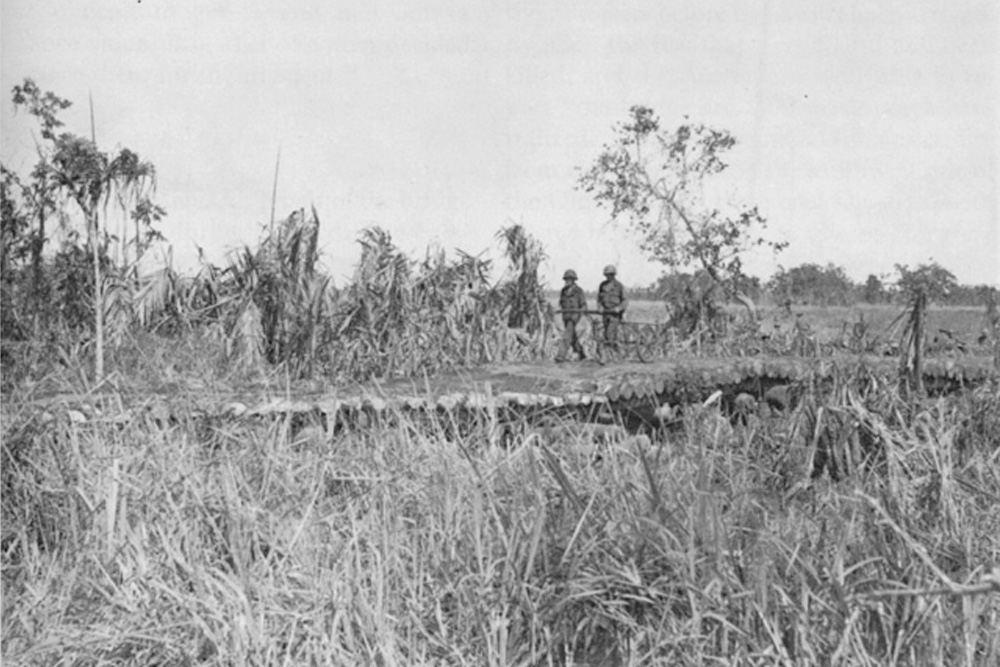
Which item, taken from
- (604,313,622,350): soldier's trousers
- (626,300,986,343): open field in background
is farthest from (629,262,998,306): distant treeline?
(604,313,622,350): soldier's trousers

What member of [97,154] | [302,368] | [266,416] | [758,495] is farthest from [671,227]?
[758,495]

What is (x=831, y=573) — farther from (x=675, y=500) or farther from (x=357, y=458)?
(x=357, y=458)

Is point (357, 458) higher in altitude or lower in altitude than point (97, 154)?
lower

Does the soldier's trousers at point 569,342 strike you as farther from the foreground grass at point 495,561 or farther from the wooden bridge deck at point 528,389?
the foreground grass at point 495,561

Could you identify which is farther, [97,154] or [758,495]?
[97,154]

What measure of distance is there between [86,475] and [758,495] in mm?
2634

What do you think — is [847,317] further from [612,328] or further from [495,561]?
[495,561]

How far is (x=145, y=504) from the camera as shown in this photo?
12.8ft

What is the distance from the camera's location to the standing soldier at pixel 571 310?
1226 centimetres

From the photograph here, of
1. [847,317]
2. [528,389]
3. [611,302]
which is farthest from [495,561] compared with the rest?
[847,317]

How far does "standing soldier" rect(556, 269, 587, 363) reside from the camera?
483 inches

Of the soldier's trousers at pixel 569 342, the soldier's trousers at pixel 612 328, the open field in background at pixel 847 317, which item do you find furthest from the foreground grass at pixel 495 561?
the open field in background at pixel 847 317

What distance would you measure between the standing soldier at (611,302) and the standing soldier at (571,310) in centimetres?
43

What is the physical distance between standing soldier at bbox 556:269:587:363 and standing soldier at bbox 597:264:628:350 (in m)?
0.43
